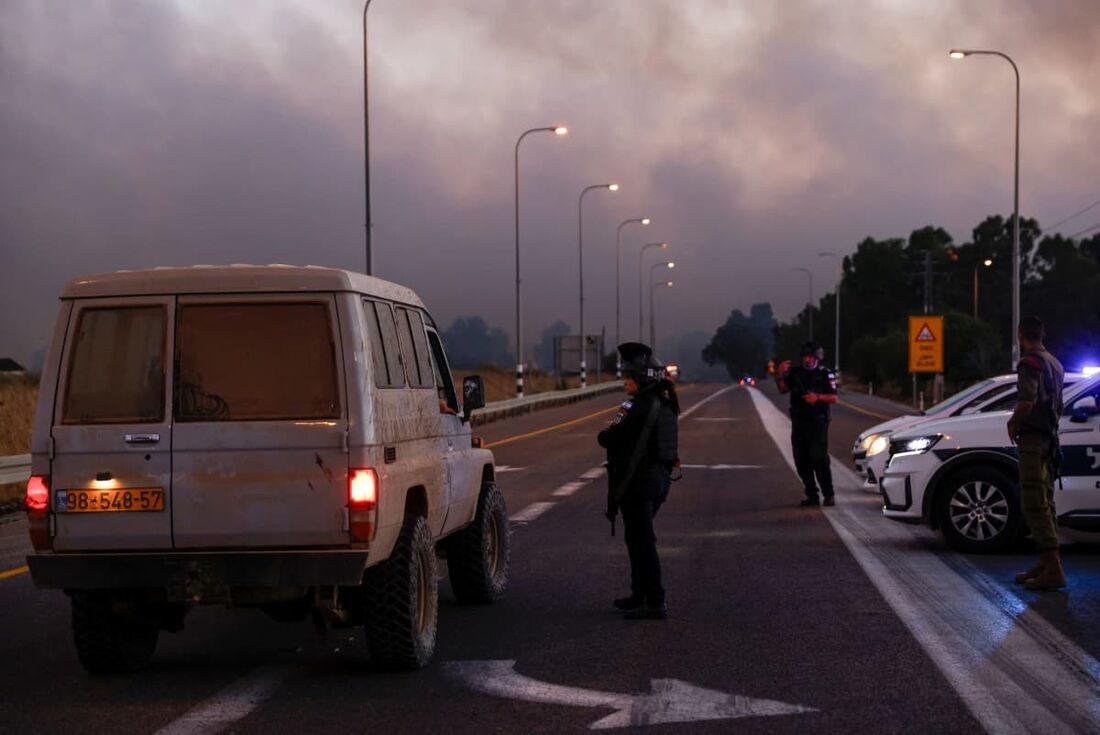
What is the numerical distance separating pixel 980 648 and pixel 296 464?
156 inches

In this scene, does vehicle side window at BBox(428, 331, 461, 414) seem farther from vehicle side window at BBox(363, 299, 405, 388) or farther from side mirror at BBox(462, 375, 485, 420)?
vehicle side window at BBox(363, 299, 405, 388)

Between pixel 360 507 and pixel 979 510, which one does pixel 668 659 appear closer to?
pixel 360 507

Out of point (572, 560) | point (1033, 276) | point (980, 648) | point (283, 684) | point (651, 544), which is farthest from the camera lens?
point (1033, 276)

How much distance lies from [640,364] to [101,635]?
3756 millimetres

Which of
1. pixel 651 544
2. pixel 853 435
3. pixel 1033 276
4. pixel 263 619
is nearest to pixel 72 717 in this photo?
pixel 263 619

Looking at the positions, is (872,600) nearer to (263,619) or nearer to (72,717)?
(263,619)

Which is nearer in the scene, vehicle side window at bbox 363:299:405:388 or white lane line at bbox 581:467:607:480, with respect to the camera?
vehicle side window at bbox 363:299:405:388

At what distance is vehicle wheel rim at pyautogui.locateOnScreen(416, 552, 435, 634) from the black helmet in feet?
7.10

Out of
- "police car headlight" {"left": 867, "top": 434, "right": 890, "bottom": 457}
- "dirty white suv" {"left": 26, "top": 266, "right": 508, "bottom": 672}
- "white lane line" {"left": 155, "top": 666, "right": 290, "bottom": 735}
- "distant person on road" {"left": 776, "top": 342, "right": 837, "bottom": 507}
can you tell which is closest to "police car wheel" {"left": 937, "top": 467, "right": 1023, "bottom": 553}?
"police car headlight" {"left": 867, "top": 434, "right": 890, "bottom": 457}

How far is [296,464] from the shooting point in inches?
288

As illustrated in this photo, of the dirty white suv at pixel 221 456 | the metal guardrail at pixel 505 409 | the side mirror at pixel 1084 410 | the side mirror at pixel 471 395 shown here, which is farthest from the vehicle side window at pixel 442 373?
the metal guardrail at pixel 505 409

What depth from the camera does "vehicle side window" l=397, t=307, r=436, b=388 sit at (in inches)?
341

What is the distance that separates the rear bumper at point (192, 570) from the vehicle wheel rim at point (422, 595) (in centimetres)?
87

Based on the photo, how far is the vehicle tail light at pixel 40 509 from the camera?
7.44m
